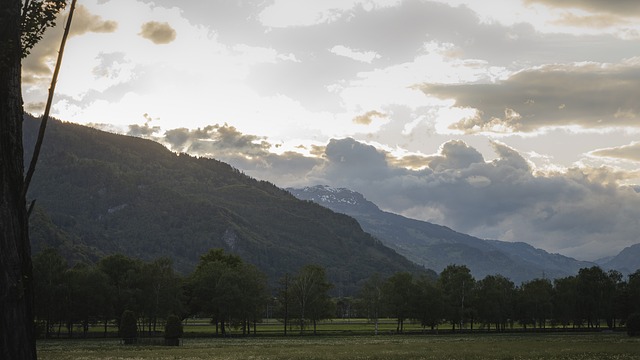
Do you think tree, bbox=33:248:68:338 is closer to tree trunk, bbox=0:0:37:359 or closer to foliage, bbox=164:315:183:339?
foliage, bbox=164:315:183:339

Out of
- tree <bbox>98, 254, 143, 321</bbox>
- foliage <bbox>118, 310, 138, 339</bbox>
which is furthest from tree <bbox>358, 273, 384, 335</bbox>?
foliage <bbox>118, 310, 138, 339</bbox>

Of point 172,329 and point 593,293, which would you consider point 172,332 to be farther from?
point 593,293

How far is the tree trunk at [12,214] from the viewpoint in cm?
911

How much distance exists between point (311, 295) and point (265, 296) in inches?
475

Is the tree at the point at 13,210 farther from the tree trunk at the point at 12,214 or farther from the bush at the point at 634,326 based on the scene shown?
the bush at the point at 634,326

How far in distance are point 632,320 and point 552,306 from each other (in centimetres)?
5298

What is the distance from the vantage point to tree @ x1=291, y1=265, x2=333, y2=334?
13825 centimetres

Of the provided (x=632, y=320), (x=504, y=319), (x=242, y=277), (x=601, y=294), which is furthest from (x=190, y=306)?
(x=601, y=294)

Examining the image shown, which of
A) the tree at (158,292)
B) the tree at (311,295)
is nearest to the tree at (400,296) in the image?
the tree at (311,295)

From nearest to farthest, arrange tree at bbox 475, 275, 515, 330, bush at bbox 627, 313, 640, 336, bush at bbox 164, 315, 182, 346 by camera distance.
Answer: bush at bbox 164, 315, 182, 346 → bush at bbox 627, 313, 640, 336 → tree at bbox 475, 275, 515, 330

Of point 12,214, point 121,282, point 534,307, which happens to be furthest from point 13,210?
point 534,307

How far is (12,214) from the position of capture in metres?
9.39

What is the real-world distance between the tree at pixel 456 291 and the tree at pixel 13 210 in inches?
5544

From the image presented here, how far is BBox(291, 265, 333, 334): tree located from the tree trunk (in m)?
127
